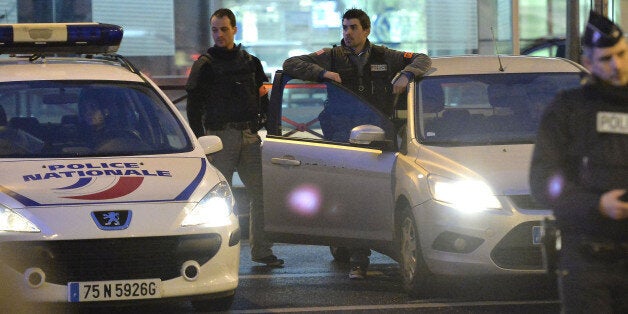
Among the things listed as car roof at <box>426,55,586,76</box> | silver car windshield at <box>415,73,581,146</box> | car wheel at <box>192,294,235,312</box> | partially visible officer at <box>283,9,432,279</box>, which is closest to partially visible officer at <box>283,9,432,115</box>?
partially visible officer at <box>283,9,432,279</box>

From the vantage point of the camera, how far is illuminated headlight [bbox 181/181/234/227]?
7.72 metres

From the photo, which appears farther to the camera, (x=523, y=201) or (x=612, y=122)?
(x=523, y=201)

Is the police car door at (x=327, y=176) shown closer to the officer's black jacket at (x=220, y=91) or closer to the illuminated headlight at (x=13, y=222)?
the officer's black jacket at (x=220, y=91)

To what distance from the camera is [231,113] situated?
1045 cm

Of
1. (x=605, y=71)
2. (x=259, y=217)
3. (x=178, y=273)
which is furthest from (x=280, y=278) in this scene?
(x=605, y=71)

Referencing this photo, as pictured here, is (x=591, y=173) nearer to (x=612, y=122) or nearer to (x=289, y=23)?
(x=612, y=122)

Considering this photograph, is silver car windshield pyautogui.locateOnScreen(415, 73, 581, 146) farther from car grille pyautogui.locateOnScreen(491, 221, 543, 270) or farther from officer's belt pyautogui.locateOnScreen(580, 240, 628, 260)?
officer's belt pyautogui.locateOnScreen(580, 240, 628, 260)

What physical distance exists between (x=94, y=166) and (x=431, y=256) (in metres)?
1.95

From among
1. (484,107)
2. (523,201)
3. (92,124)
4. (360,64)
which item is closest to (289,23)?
(360,64)

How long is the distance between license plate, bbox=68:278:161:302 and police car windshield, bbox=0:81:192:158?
1130 mm

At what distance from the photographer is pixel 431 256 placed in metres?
8.27

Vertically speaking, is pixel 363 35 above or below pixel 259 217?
above

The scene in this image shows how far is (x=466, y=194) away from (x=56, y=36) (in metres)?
2.85

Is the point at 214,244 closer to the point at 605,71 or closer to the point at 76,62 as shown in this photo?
the point at 76,62
